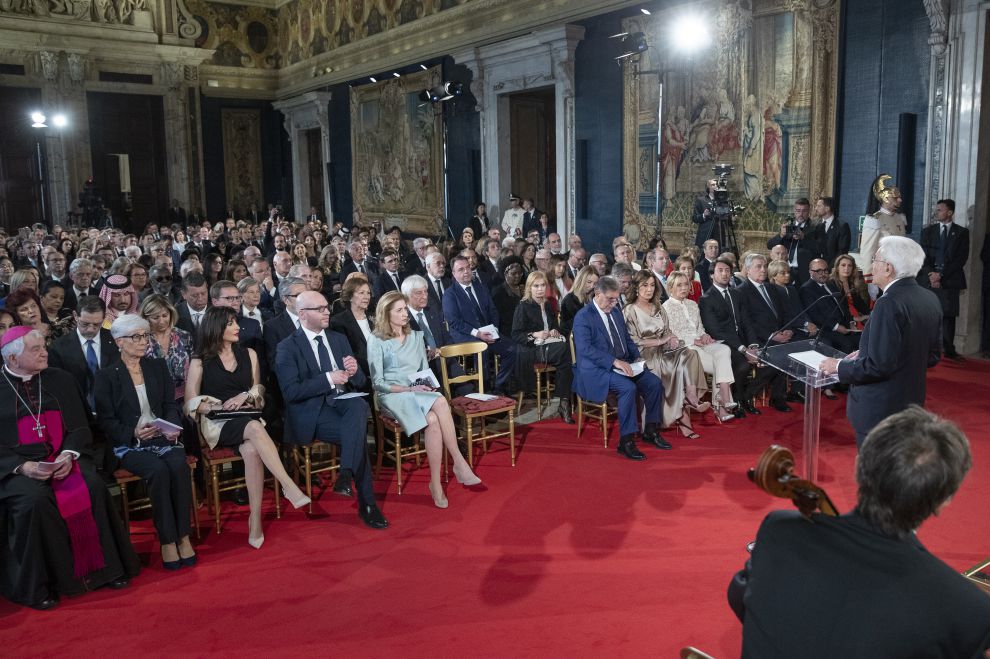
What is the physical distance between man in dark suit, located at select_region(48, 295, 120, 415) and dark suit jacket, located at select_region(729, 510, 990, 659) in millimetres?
4374

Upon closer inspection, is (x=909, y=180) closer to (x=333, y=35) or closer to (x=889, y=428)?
(x=889, y=428)

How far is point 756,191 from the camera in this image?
10336 millimetres

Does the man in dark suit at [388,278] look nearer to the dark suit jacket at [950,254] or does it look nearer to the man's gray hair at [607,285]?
the man's gray hair at [607,285]

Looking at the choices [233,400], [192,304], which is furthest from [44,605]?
[192,304]

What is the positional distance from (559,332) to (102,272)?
16.7 feet

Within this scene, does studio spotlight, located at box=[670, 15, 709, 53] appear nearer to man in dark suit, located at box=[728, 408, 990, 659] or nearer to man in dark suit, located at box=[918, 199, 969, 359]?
man in dark suit, located at box=[918, 199, 969, 359]

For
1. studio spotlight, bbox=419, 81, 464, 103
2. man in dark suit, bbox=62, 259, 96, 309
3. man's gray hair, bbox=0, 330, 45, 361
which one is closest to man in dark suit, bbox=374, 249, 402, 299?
man in dark suit, bbox=62, 259, 96, 309

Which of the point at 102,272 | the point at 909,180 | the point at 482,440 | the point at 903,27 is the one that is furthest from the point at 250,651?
the point at 903,27

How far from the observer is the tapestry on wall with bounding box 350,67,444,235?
1638 cm

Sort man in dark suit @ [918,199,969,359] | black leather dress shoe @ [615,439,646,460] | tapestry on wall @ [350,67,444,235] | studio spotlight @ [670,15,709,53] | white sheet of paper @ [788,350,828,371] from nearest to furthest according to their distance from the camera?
1. white sheet of paper @ [788,350,828,371]
2. black leather dress shoe @ [615,439,646,460]
3. man in dark suit @ [918,199,969,359]
4. studio spotlight @ [670,15,709,53]
5. tapestry on wall @ [350,67,444,235]

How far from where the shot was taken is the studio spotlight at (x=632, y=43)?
11188 millimetres

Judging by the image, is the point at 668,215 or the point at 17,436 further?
the point at 668,215

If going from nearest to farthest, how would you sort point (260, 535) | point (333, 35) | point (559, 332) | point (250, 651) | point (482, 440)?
point (250, 651), point (260, 535), point (482, 440), point (559, 332), point (333, 35)

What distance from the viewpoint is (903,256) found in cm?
386
